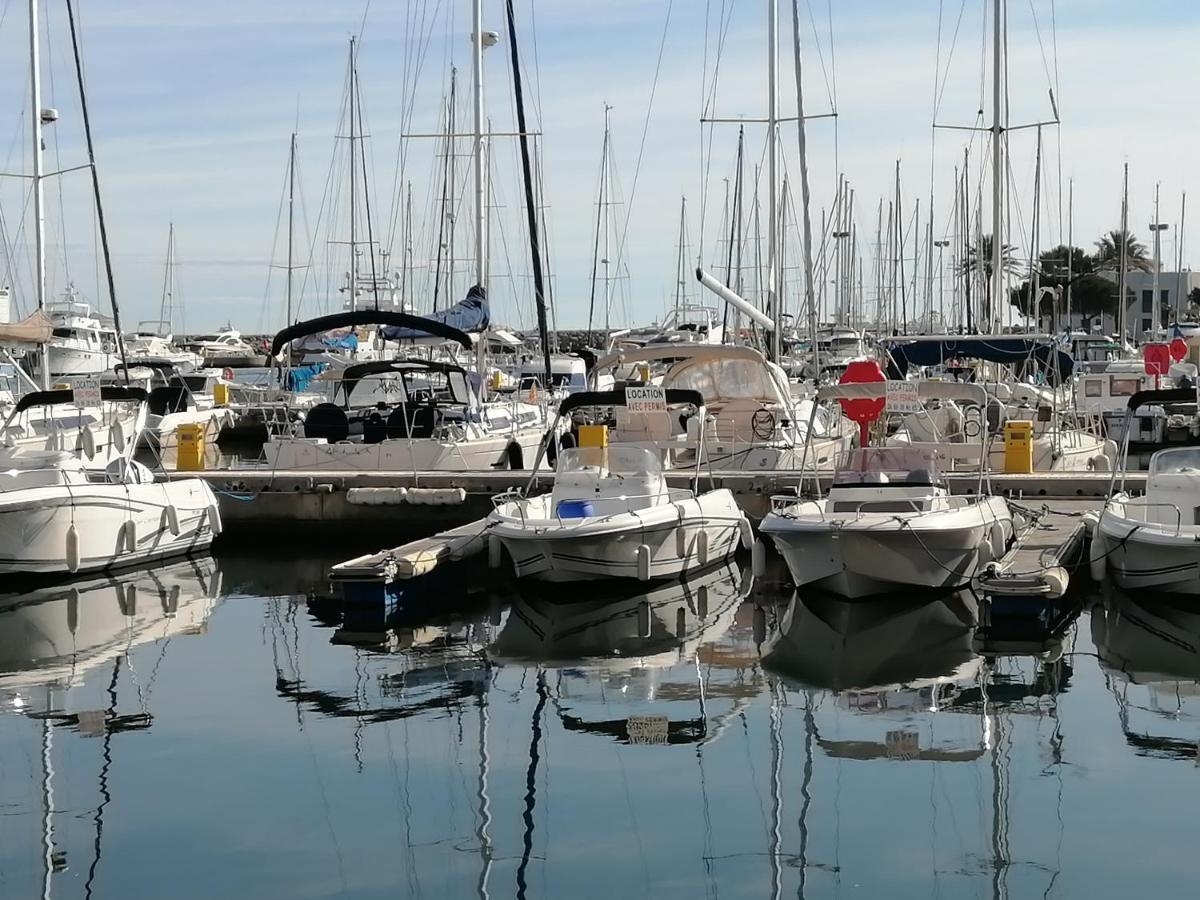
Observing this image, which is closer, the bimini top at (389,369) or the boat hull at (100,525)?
the boat hull at (100,525)

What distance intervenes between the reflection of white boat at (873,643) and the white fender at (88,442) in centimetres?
1364

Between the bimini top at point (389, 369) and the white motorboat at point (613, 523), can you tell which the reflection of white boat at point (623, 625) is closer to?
the white motorboat at point (613, 523)

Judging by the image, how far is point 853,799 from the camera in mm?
11461

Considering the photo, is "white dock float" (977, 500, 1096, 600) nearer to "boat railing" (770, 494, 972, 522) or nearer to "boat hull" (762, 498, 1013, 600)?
"boat hull" (762, 498, 1013, 600)

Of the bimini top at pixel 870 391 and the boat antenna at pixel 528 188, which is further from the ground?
the boat antenna at pixel 528 188

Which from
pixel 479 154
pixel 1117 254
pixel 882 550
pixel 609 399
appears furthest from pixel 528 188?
pixel 1117 254

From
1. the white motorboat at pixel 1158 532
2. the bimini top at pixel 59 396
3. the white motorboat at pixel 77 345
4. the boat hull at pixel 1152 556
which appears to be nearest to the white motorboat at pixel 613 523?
the white motorboat at pixel 1158 532

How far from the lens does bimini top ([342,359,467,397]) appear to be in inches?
1141

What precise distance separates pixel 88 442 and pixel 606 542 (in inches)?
487

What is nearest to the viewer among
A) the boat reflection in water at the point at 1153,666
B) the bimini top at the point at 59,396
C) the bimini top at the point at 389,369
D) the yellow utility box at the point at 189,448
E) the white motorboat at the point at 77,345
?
the boat reflection in water at the point at 1153,666

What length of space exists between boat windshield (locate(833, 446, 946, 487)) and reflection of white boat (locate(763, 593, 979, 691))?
139 centimetres

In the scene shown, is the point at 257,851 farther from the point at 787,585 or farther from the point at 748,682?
the point at 787,585

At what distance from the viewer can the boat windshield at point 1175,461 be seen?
19.3 metres

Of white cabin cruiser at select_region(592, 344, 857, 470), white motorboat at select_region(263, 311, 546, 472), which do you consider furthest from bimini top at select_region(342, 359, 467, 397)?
white cabin cruiser at select_region(592, 344, 857, 470)
